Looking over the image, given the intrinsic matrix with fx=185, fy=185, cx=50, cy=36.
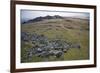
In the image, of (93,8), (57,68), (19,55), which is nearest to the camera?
(19,55)

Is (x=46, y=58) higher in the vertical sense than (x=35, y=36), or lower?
lower

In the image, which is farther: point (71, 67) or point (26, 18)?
point (71, 67)

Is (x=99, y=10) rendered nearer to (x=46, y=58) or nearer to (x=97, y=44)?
(x=97, y=44)

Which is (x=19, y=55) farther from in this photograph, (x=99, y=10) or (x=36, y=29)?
(x=99, y=10)

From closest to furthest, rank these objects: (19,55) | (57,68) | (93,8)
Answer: (19,55) < (57,68) < (93,8)

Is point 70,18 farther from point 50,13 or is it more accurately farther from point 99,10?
point 99,10

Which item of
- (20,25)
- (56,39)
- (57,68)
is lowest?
(57,68)

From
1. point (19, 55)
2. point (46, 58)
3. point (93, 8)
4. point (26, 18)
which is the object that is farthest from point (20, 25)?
point (93, 8)

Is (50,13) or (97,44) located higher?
(50,13)

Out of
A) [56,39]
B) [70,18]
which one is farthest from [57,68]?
[70,18]
